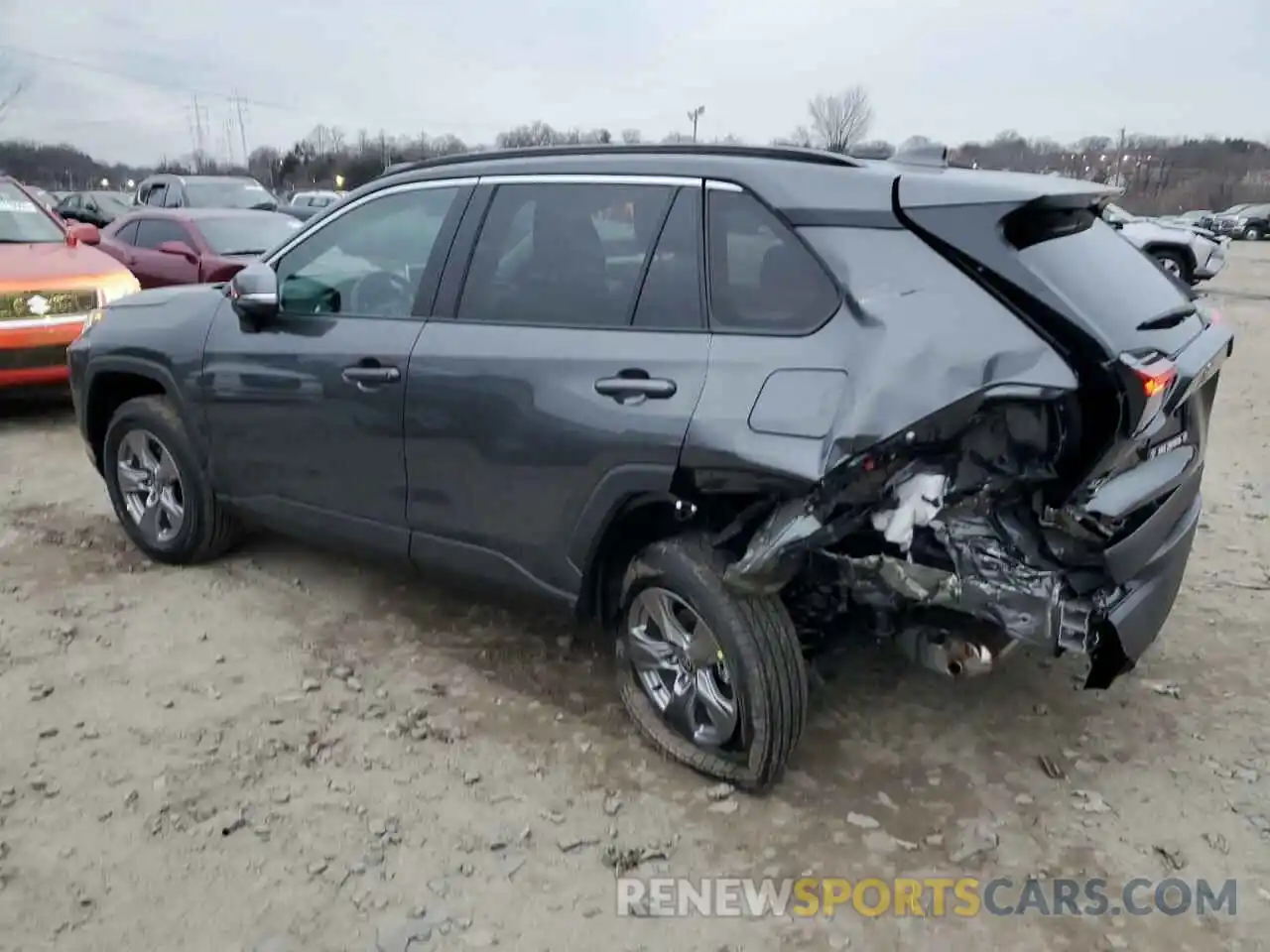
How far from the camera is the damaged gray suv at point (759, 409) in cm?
268

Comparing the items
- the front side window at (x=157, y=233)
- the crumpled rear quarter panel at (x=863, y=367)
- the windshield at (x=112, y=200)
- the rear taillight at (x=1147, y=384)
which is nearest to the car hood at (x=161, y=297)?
the crumpled rear quarter panel at (x=863, y=367)

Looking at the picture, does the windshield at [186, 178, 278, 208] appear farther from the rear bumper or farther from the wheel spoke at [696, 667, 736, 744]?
the rear bumper

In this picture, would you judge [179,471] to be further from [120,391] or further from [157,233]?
[157,233]

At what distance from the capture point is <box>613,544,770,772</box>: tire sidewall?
2.91 m

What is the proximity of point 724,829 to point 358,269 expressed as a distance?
2.41 meters

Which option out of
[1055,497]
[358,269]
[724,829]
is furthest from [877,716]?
[358,269]

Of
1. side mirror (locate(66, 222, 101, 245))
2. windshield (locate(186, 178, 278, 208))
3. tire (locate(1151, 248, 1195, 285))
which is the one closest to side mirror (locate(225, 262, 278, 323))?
side mirror (locate(66, 222, 101, 245))

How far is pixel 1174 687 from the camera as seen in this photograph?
369 centimetres

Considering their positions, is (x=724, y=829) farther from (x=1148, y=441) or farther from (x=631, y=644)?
(x=1148, y=441)

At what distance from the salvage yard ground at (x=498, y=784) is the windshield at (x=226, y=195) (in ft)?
37.9

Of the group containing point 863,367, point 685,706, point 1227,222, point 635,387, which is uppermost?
point 863,367

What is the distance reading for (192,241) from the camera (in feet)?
32.0

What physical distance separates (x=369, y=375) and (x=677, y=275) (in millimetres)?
1225

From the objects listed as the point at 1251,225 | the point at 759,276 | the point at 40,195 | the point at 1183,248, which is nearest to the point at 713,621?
the point at 759,276
